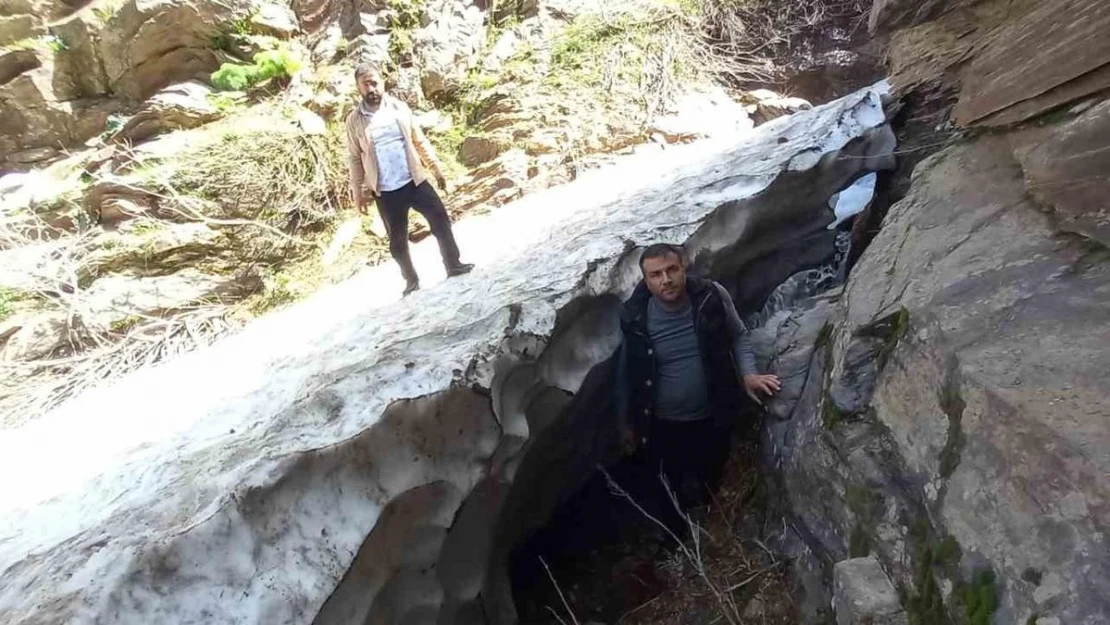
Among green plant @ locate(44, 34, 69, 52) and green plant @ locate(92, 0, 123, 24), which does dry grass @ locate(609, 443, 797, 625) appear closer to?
green plant @ locate(92, 0, 123, 24)

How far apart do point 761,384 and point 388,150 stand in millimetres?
2582

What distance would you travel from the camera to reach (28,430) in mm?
4902

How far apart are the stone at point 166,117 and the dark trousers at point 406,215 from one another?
4.71 meters

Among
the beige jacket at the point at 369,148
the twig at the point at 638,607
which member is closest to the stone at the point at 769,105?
the beige jacket at the point at 369,148

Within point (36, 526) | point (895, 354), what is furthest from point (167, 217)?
point (895, 354)

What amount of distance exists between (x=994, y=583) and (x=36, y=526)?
121 inches

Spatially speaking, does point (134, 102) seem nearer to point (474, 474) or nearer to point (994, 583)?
point (474, 474)

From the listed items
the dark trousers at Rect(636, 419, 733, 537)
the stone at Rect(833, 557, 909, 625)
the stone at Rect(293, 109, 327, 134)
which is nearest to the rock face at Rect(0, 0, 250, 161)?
the stone at Rect(293, 109, 327, 134)

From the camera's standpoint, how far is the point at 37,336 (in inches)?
272

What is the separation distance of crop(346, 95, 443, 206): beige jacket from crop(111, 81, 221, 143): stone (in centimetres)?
451

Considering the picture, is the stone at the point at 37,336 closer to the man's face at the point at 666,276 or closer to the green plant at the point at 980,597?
the man's face at the point at 666,276

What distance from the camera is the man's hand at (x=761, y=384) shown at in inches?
133

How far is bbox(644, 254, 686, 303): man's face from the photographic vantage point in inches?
127

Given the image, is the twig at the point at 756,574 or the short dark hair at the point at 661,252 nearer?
the short dark hair at the point at 661,252
